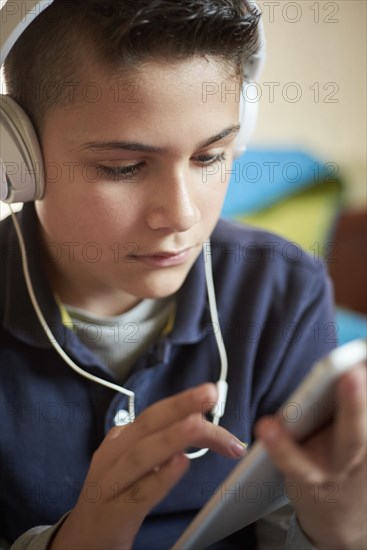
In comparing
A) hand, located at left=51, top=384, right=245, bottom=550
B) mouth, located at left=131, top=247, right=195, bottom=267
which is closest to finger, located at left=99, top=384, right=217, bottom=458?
hand, located at left=51, top=384, right=245, bottom=550

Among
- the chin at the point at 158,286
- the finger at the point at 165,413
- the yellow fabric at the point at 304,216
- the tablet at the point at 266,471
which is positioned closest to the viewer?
the tablet at the point at 266,471

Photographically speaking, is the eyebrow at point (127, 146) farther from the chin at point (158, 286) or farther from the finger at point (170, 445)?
the finger at point (170, 445)

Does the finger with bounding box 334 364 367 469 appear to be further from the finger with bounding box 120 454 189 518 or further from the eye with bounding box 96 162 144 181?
the eye with bounding box 96 162 144 181

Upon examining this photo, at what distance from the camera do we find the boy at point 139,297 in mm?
682

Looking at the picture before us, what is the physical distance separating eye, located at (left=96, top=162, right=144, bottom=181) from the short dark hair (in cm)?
9

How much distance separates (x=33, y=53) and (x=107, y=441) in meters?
0.46

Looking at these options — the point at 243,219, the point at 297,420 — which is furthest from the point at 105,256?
the point at 243,219

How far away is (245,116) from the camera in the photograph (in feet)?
3.05

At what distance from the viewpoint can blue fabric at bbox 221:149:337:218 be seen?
5.62 ft

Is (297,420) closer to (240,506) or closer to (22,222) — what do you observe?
(240,506)

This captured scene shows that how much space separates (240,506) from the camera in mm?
632

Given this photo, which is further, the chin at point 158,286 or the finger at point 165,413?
the chin at point 158,286

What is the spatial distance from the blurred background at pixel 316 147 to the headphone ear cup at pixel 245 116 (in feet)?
1.90

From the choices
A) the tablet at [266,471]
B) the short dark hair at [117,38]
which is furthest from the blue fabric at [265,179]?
the tablet at [266,471]
